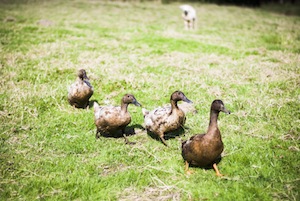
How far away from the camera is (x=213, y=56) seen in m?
11.2

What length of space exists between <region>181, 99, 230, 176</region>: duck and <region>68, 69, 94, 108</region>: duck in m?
3.13

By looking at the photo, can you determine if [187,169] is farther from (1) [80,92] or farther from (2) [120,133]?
(1) [80,92]

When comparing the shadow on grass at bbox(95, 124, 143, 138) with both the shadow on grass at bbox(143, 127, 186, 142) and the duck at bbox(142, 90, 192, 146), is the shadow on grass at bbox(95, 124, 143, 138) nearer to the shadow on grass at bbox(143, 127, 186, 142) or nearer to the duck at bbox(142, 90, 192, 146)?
the shadow on grass at bbox(143, 127, 186, 142)

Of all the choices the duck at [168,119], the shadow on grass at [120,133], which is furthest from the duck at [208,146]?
the shadow on grass at [120,133]

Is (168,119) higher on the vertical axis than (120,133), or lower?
higher

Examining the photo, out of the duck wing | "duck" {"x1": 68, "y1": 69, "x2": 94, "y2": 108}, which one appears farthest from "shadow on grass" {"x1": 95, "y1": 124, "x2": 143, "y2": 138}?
"duck" {"x1": 68, "y1": 69, "x2": 94, "y2": 108}

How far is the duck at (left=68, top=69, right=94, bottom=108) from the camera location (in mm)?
6805

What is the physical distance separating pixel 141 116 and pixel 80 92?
1536 mm

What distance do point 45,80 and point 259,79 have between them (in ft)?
20.9

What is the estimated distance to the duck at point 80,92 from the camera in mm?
6805

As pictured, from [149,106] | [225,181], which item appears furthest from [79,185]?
[149,106]

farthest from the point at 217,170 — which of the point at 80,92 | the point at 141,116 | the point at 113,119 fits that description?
the point at 80,92

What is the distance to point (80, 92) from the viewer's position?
6.79 m

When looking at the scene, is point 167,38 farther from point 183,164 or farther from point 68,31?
point 183,164
